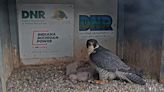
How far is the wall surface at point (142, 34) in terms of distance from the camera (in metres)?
1.37

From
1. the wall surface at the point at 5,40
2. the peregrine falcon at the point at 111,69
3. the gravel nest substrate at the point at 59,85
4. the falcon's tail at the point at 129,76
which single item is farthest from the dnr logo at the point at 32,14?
the falcon's tail at the point at 129,76

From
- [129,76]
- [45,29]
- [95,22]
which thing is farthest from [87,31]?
[129,76]

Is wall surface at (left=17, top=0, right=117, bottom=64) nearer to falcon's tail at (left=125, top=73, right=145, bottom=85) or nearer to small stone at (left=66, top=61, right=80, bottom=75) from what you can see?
small stone at (left=66, top=61, right=80, bottom=75)

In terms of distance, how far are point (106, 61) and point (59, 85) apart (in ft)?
1.04

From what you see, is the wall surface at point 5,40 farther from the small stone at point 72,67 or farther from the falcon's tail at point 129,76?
the falcon's tail at point 129,76

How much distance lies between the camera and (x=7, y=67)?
154 centimetres

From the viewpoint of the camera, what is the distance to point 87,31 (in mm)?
1832

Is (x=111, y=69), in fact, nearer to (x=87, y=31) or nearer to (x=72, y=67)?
(x=72, y=67)

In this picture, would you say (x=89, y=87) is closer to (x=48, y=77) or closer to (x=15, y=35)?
(x=48, y=77)

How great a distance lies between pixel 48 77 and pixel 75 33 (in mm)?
433

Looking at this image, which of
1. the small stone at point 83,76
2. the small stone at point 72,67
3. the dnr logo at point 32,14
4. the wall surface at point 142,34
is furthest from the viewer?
the dnr logo at point 32,14

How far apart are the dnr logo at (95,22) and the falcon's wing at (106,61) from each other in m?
0.35

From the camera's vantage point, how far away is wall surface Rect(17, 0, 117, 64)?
69.7 inches

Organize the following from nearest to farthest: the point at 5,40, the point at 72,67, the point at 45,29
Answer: the point at 5,40, the point at 72,67, the point at 45,29
